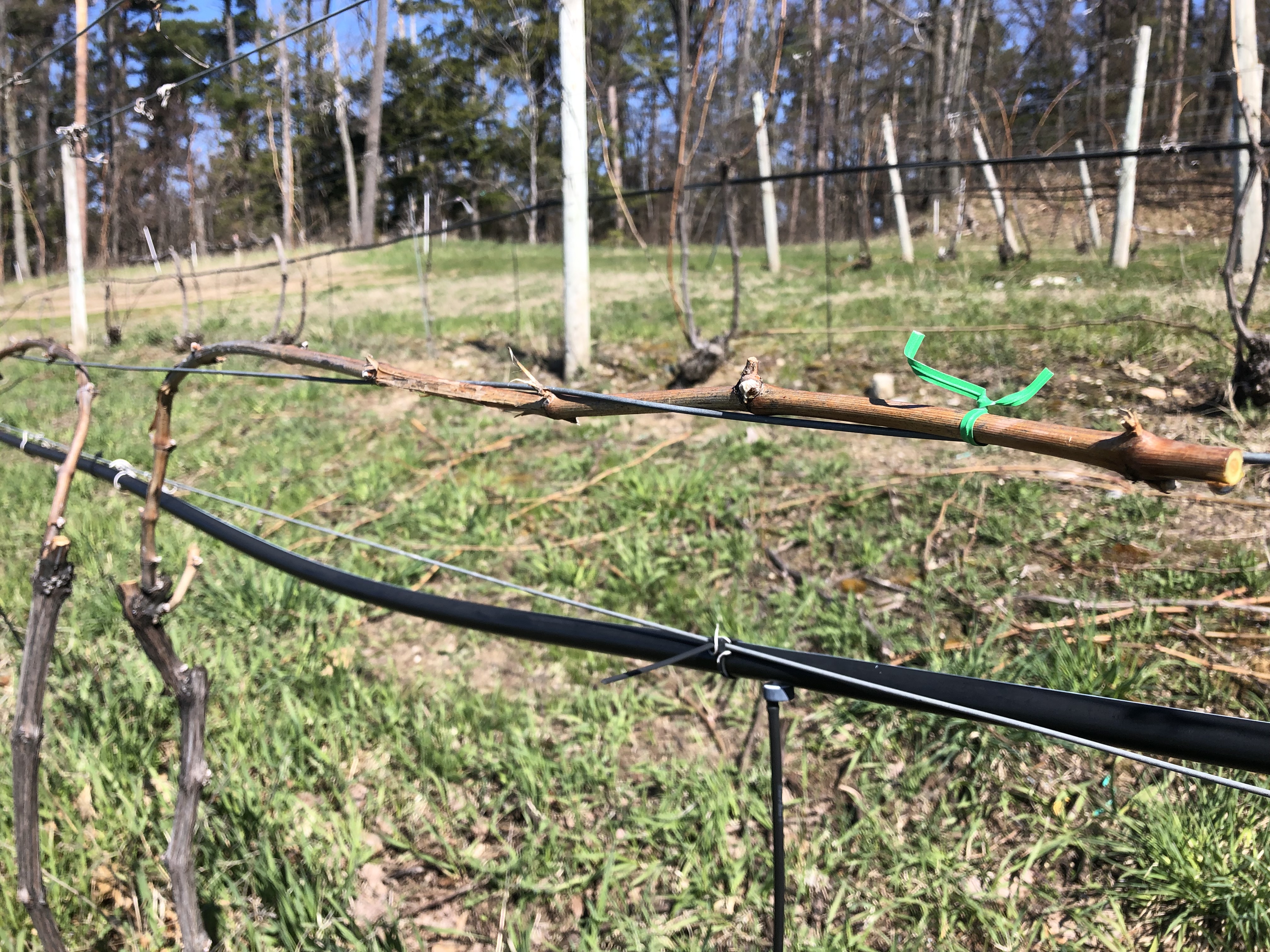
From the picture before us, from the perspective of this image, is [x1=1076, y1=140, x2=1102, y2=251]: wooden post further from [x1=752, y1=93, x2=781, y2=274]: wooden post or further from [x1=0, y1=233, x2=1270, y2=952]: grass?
[x1=0, y1=233, x2=1270, y2=952]: grass

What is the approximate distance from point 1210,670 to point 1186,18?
1836 centimetres

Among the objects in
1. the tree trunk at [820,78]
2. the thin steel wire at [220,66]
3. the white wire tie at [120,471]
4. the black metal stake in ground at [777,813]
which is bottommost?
the black metal stake in ground at [777,813]

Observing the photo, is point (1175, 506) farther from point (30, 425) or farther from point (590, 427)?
point (30, 425)

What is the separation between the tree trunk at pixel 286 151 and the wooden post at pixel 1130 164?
21.7 ft

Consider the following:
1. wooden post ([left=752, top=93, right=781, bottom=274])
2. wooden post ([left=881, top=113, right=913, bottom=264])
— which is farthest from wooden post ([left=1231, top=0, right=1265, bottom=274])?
wooden post ([left=752, top=93, right=781, bottom=274])

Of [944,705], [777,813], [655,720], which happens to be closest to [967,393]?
[944,705]

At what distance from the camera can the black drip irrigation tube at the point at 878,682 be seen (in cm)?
62

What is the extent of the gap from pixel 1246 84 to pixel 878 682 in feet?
14.7

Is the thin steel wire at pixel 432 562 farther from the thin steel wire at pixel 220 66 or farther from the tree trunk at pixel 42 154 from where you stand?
the tree trunk at pixel 42 154

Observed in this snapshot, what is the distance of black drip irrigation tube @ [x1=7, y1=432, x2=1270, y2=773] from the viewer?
62cm

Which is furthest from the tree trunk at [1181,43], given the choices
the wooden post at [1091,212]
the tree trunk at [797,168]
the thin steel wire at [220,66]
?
the thin steel wire at [220,66]

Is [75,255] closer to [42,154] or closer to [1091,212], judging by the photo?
[1091,212]

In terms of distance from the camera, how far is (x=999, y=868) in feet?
5.32

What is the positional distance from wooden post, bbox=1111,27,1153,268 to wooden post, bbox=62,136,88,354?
9.45 m
